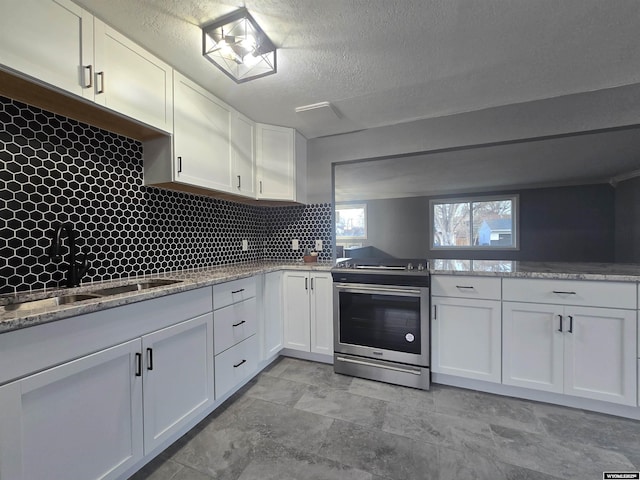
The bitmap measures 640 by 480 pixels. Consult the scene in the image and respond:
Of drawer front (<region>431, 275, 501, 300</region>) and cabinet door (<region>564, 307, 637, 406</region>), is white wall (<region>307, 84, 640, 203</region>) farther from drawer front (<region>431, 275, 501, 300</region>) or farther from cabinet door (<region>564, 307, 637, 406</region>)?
cabinet door (<region>564, 307, 637, 406</region>)

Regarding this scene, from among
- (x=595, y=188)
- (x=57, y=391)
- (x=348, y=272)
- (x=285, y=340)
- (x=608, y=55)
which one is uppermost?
(x=608, y=55)

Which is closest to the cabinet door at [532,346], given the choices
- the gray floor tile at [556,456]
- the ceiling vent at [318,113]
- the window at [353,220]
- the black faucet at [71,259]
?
the gray floor tile at [556,456]

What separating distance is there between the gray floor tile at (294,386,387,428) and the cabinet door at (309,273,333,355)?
42 centimetres

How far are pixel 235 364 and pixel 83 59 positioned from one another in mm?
1934

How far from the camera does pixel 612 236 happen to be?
439 centimetres

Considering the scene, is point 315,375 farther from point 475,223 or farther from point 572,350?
point 475,223

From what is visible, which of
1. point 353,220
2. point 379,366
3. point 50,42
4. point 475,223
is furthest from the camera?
point 353,220

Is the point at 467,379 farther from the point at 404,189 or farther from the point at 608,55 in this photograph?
the point at 404,189

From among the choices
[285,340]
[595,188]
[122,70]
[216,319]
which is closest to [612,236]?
[595,188]

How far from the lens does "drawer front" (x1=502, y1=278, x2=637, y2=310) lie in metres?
1.61

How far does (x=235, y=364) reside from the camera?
6.14 ft

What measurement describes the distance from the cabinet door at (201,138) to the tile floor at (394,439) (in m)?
1.62

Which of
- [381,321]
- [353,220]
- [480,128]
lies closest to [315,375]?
[381,321]

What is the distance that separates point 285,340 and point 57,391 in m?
1.74
